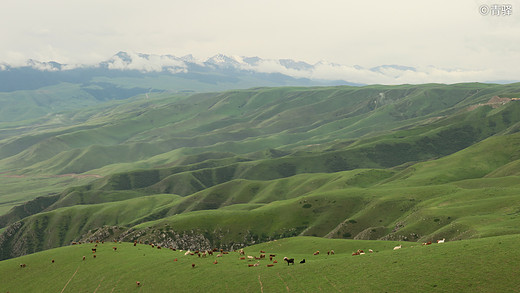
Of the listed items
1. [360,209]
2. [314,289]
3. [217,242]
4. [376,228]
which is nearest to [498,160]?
[360,209]

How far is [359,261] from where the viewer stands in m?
51.3

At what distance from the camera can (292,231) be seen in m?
135

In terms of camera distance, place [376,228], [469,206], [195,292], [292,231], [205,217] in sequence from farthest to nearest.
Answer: [205,217]
[292,231]
[376,228]
[469,206]
[195,292]

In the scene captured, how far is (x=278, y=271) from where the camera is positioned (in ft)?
166

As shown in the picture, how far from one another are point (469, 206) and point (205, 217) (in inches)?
3528

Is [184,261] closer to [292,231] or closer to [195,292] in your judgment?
[195,292]

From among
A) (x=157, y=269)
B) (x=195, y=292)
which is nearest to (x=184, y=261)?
(x=157, y=269)

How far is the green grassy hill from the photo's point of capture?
1625 inches

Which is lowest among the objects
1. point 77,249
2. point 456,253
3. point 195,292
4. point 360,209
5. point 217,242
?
point 217,242

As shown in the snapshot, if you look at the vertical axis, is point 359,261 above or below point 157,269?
above

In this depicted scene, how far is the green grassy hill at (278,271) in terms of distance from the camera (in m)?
41.3

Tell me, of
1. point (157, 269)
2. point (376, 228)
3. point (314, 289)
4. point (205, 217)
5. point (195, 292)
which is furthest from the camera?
point (205, 217)

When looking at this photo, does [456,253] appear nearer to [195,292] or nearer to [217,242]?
[195,292]

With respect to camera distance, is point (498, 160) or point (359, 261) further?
point (498, 160)
